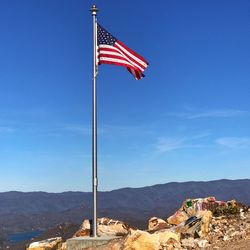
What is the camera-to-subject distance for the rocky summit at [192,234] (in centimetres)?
1753

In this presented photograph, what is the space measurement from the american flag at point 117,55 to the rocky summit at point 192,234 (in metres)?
6.99

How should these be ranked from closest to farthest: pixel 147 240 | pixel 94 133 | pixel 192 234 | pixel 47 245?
1. pixel 147 240
2. pixel 192 234
3. pixel 94 133
4. pixel 47 245

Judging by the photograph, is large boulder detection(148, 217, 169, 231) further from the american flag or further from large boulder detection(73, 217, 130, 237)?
the american flag

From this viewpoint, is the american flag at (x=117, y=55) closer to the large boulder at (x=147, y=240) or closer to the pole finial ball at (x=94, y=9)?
the pole finial ball at (x=94, y=9)

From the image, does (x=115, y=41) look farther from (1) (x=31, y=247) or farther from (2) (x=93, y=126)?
(1) (x=31, y=247)

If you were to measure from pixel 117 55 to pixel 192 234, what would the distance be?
8.33 meters

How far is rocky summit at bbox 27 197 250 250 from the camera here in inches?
690

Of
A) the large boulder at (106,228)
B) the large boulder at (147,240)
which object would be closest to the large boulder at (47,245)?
the large boulder at (106,228)

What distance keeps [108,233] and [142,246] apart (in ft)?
12.6

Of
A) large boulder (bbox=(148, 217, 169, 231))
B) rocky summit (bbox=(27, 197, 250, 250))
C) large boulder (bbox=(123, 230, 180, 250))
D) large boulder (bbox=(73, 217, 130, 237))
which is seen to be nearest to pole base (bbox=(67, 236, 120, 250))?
rocky summit (bbox=(27, 197, 250, 250))

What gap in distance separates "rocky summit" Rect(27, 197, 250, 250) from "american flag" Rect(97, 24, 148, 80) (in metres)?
6.99

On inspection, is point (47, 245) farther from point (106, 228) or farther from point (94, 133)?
point (94, 133)

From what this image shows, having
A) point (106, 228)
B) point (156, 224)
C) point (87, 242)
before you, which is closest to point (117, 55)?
point (87, 242)

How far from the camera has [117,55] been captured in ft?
65.1
